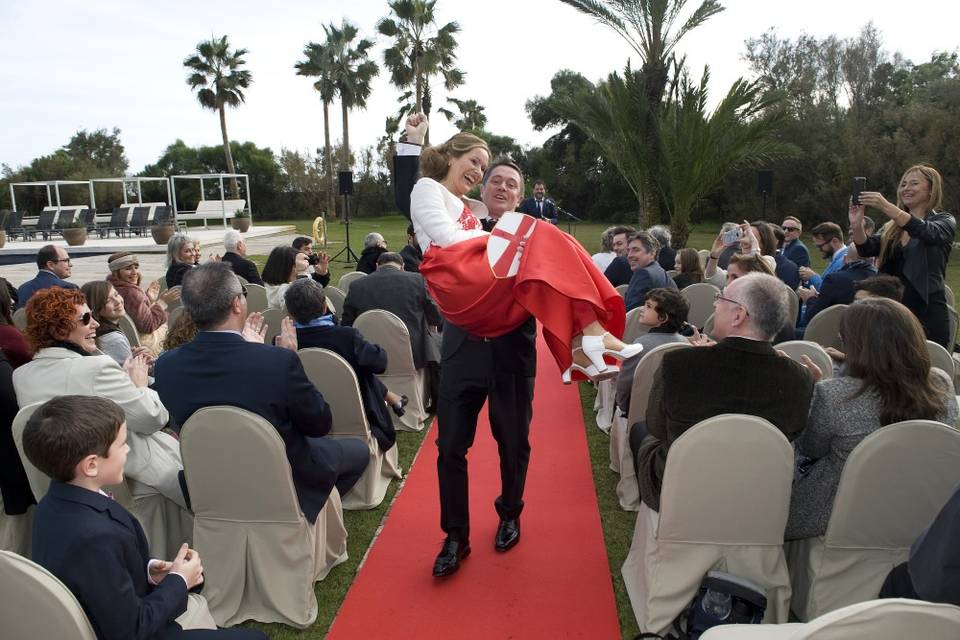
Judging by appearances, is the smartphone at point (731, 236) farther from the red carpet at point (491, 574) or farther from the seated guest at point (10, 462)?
the seated guest at point (10, 462)

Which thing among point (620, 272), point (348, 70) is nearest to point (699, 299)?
point (620, 272)

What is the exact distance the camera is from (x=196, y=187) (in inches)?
1761

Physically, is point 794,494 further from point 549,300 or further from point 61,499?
point 61,499

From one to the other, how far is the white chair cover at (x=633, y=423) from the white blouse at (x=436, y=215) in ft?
3.94

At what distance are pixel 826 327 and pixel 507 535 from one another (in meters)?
2.65

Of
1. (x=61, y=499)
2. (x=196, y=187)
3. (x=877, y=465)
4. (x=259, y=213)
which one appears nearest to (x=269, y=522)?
(x=61, y=499)

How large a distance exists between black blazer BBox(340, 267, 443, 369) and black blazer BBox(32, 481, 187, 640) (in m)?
3.37

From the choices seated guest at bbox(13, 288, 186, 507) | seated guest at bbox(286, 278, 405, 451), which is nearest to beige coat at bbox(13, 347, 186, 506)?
seated guest at bbox(13, 288, 186, 507)

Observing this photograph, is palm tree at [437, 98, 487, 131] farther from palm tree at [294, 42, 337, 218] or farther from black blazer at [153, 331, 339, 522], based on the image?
black blazer at [153, 331, 339, 522]

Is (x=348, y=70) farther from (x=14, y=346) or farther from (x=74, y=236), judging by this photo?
(x=14, y=346)

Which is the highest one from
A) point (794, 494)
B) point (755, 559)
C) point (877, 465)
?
point (877, 465)

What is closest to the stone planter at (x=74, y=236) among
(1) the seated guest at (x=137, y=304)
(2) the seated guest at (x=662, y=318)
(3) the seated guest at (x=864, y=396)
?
(1) the seated guest at (x=137, y=304)

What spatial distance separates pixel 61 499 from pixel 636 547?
7.55 ft

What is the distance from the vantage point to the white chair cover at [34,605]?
1.55m
